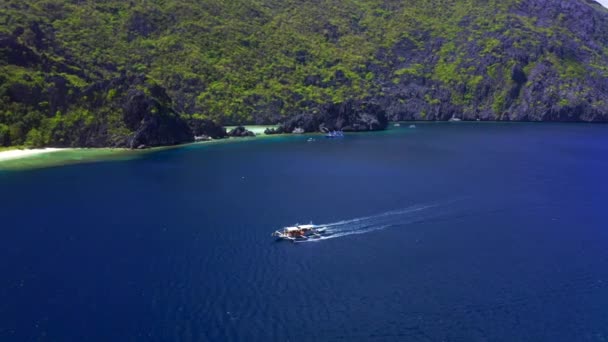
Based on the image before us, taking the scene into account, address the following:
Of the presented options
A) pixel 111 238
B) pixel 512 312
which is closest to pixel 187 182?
pixel 111 238

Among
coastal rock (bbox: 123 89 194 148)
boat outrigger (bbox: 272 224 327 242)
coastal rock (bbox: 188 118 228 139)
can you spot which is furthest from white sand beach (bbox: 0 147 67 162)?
boat outrigger (bbox: 272 224 327 242)

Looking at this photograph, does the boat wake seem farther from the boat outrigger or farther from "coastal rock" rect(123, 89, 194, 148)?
"coastal rock" rect(123, 89, 194, 148)

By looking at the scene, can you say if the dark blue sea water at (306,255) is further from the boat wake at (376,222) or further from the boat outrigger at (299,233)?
the boat outrigger at (299,233)

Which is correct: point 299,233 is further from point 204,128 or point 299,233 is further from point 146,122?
point 204,128

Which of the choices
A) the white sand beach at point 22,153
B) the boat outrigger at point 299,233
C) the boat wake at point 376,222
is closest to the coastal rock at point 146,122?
the white sand beach at point 22,153

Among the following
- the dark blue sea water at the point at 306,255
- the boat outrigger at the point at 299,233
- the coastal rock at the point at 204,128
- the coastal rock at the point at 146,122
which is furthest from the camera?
the coastal rock at the point at 204,128

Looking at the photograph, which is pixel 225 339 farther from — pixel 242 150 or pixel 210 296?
pixel 242 150
